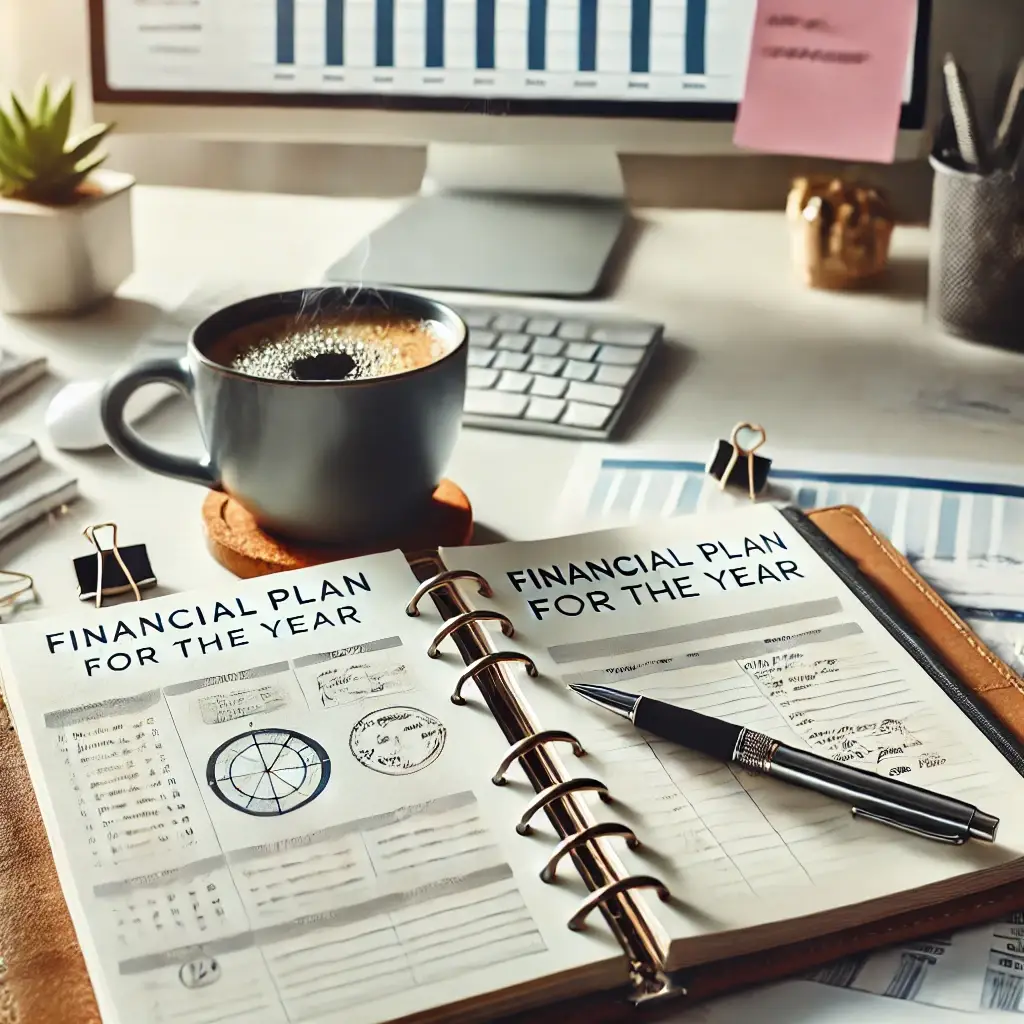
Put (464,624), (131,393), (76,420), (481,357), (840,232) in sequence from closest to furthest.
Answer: (464,624) < (131,393) < (76,420) < (481,357) < (840,232)

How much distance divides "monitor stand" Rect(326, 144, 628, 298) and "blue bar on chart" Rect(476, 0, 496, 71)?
105 millimetres

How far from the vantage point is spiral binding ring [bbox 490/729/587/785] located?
1.48 feet

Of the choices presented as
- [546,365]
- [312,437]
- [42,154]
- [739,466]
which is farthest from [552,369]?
[42,154]

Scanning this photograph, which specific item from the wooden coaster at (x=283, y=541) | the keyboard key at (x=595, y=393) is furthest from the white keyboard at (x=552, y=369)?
the wooden coaster at (x=283, y=541)

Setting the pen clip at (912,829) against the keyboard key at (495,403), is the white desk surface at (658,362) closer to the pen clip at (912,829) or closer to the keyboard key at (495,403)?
the keyboard key at (495,403)

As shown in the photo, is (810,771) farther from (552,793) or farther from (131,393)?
(131,393)

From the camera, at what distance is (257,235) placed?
1.07m

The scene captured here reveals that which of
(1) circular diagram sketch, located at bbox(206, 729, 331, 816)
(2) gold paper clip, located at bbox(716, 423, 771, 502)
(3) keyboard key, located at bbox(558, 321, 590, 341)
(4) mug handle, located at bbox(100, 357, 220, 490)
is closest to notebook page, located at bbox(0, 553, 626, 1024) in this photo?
(1) circular diagram sketch, located at bbox(206, 729, 331, 816)

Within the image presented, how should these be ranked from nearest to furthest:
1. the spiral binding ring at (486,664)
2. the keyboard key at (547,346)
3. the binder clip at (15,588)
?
1. the spiral binding ring at (486,664)
2. the binder clip at (15,588)
3. the keyboard key at (547,346)

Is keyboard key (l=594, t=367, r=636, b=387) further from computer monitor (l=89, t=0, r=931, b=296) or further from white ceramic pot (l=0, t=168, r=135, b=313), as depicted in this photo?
white ceramic pot (l=0, t=168, r=135, b=313)

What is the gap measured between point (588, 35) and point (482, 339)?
0.69 ft

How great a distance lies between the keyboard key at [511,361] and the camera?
82cm

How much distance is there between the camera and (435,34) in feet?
2.81

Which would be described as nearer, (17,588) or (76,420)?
(17,588)
